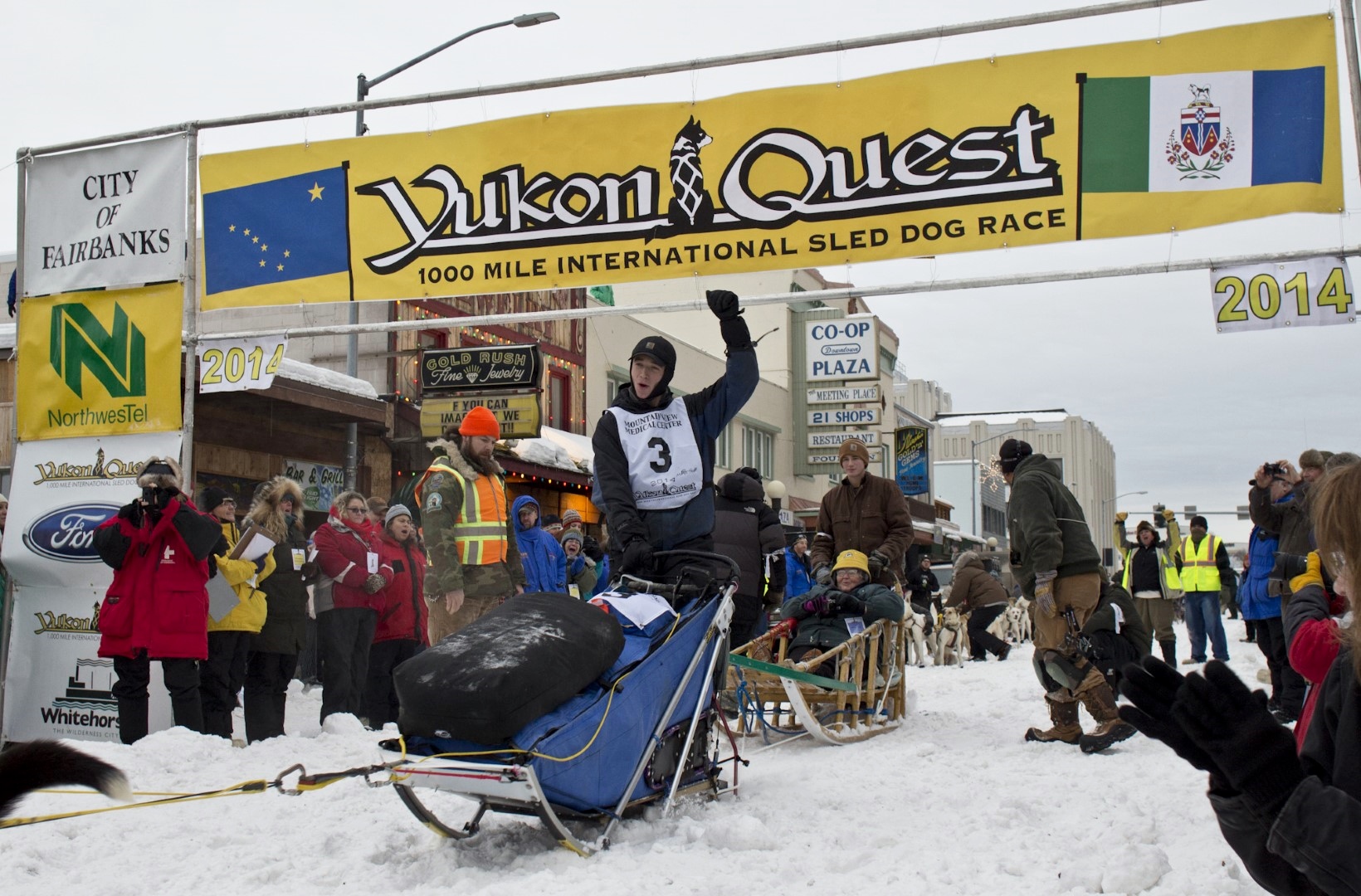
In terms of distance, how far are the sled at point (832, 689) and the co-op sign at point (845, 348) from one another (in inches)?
834

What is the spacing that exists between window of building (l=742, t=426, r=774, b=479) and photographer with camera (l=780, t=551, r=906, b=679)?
22042 millimetres

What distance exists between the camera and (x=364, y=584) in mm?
7586

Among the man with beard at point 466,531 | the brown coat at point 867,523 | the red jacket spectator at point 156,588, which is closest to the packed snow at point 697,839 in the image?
the red jacket spectator at point 156,588

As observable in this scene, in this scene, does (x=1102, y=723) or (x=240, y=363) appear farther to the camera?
(x=240, y=363)

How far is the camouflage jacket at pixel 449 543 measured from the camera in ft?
22.0

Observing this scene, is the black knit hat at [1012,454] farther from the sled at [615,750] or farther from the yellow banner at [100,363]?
the yellow banner at [100,363]

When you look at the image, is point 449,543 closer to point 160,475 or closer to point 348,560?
point 348,560

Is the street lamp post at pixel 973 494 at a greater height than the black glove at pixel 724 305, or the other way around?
the black glove at pixel 724 305

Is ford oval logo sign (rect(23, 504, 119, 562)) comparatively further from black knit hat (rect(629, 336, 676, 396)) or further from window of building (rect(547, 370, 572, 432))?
window of building (rect(547, 370, 572, 432))

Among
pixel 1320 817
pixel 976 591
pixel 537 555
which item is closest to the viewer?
pixel 1320 817

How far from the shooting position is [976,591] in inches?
603

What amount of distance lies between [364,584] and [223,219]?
277 centimetres

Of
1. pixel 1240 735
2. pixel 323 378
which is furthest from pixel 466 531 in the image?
pixel 323 378

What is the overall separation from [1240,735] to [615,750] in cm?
263
